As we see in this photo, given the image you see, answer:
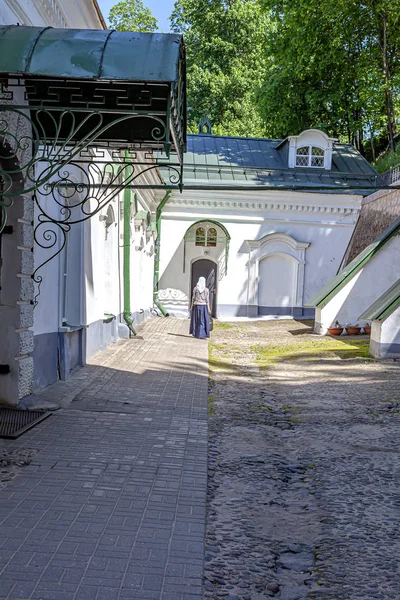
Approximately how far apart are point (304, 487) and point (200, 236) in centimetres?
1776

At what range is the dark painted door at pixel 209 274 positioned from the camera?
22.6 meters

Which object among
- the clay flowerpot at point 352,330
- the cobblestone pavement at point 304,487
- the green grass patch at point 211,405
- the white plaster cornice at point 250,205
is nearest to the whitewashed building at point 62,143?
the green grass patch at point 211,405

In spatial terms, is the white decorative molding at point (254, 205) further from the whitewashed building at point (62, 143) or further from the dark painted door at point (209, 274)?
the whitewashed building at point (62, 143)

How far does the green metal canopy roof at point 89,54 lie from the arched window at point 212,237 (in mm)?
16980

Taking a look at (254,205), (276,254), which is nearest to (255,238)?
(276,254)

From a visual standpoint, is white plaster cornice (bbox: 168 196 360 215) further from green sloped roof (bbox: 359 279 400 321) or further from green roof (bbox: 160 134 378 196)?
green sloped roof (bbox: 359 279 400 321)

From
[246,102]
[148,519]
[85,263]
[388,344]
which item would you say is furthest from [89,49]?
[246,102]

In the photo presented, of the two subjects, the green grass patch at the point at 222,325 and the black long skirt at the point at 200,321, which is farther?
the green grass patch at the point at 222,325

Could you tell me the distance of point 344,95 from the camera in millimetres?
28547

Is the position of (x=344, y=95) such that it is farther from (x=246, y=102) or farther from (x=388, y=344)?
(x=388, y=344)

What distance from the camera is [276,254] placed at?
22109mm

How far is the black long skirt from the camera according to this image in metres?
15.0

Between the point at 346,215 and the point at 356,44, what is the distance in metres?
9.34

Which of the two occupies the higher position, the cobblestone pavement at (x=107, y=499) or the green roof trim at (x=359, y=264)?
the green roof trim at (x=359, y=264)
